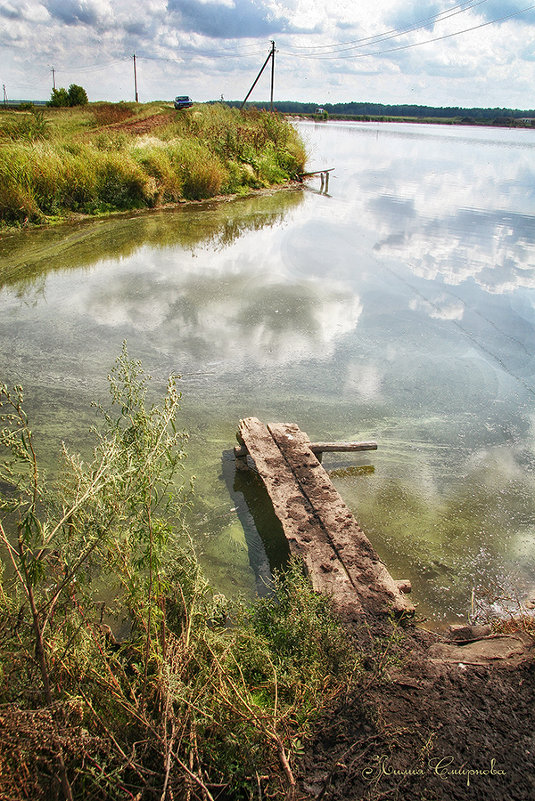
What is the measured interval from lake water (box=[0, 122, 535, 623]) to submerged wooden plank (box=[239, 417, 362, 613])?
0.98 ft

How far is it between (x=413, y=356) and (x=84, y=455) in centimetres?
450

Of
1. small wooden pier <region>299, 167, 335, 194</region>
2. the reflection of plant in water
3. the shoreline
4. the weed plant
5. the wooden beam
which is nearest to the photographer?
the weed plant

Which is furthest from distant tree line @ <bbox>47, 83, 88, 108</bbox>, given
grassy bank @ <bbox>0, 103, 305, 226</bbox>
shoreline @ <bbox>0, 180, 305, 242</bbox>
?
shoreline @ <bbox>0, 180, 305, 242</bbox>

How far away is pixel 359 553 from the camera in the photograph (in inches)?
144

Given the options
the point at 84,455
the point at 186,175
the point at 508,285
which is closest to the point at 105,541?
the point at 84,455

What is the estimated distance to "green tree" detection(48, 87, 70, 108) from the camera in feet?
127

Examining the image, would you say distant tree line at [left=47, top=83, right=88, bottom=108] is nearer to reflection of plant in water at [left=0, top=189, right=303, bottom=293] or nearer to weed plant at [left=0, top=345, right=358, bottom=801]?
reflection of plant in water at [left=0, top=189, right=303, bottom=293]

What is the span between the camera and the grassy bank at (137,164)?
530 inches

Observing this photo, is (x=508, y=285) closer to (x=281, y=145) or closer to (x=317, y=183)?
(x=317, y=183)

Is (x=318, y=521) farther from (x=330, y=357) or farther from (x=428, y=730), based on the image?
(x=330, y=357)

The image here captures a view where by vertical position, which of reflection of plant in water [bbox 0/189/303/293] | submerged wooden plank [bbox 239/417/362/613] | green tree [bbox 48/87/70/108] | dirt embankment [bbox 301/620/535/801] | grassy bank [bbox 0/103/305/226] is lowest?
dirt embankment [bbox 301/620/535/801]

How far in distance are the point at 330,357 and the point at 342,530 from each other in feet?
11.9

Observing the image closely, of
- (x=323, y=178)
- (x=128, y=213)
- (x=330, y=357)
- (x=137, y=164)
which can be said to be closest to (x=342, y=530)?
(x=330, y=357)

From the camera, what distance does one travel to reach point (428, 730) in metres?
2.39
